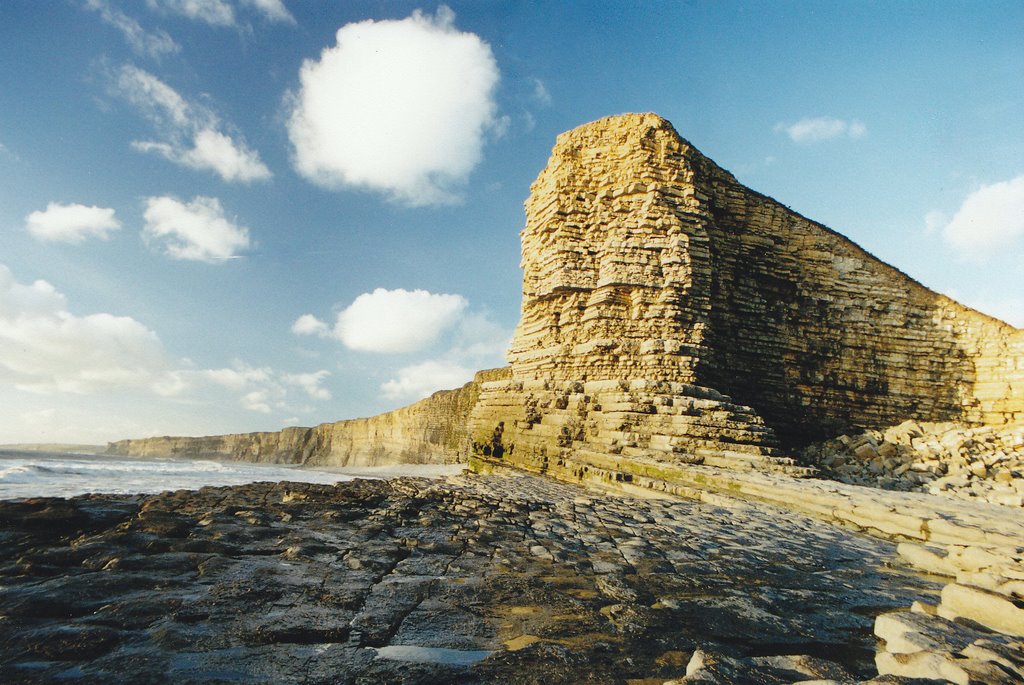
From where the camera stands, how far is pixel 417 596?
2820 mm

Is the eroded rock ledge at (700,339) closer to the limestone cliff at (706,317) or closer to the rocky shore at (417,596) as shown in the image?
the limestone cliff at (706,317)

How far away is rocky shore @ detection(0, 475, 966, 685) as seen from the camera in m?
1.98

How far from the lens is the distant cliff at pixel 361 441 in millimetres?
34625

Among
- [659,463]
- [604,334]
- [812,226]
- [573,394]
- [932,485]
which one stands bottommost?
[932,485]

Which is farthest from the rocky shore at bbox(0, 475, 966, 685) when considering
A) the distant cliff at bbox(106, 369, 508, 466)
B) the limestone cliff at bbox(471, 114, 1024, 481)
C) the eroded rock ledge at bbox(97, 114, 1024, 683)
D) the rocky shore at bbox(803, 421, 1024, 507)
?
the distant cliff at bbox(106, 369, 508, 466)

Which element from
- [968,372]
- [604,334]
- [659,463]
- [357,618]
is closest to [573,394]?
[604,334]

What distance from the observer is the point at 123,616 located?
2311 millimetres

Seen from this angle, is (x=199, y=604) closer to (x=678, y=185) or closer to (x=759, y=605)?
(x=759, y=605)

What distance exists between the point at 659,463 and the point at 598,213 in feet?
25.9

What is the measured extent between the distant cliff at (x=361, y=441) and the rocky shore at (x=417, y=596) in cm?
2363

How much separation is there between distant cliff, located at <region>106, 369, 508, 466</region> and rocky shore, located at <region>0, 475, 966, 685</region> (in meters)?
23.6

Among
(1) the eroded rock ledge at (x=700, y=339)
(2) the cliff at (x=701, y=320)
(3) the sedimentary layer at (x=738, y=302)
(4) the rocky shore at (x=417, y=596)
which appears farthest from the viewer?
(3) the sedimentary layer at (x=738, y=302)

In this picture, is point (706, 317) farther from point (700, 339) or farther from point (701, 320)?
point (700, 339)

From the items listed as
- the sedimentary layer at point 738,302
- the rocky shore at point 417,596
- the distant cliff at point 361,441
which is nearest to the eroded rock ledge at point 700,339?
the sedimentary layer at point 738,302
